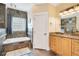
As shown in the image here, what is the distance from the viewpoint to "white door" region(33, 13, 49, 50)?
1.88 metres

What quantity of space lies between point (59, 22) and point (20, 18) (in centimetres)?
75

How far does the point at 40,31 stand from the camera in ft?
6.37

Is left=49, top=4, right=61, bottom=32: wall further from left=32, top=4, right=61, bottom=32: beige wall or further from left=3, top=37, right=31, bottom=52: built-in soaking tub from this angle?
left=3, top=37, right=31, bottom=52: built-in soaking tub

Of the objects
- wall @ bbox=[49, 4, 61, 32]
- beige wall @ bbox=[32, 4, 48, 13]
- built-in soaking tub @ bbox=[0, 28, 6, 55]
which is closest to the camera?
built-in soaking tub @ bbox=[0, 28, 6, 55]

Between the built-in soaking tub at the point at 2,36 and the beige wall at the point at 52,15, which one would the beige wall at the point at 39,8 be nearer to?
the beige wall at the point at 52,15

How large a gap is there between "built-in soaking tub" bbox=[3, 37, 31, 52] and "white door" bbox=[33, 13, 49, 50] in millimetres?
142

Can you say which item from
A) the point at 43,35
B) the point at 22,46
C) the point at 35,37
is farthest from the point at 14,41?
the point at 43,35

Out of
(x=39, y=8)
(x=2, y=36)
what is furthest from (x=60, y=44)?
(x=2, y=36)

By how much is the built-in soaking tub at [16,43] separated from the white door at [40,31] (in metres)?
0.14

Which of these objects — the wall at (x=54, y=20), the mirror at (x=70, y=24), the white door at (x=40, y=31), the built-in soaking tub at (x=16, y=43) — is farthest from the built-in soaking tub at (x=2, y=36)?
the mirror at (x=70, y=24)

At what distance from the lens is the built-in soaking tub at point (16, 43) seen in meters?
1.76

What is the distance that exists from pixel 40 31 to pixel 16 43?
465 millimetres

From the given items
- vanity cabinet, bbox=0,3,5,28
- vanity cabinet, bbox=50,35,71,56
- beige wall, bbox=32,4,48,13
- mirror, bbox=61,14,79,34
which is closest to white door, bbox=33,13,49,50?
beige wall, bbox=32,4,48,13

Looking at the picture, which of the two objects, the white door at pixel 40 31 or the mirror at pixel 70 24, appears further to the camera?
the mirror at pixel 70 24
